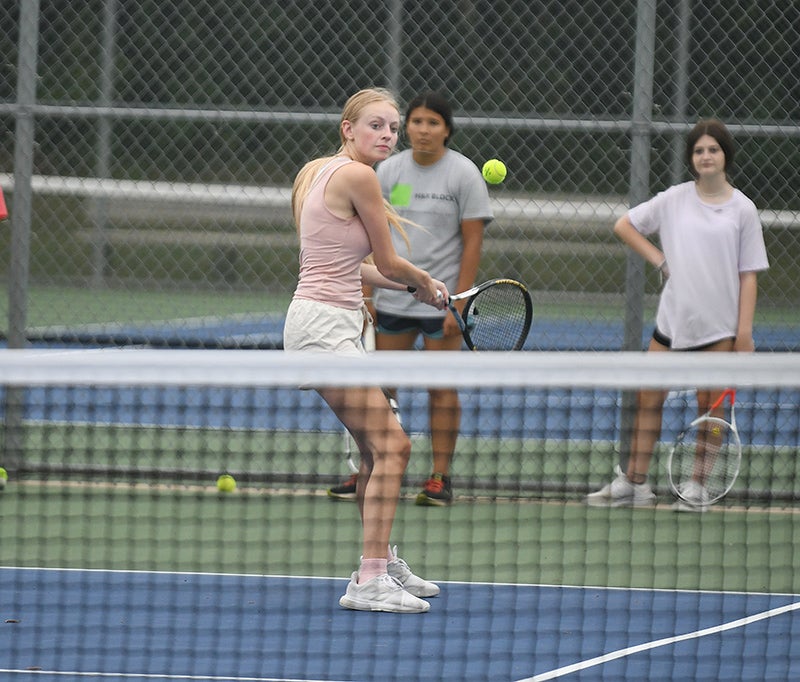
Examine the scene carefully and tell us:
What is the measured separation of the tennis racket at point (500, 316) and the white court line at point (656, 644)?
139cm

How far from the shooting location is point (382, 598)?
430cm

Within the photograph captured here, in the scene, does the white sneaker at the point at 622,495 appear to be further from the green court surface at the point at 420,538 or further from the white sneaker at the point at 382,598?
the white sneaker at the point at 382,598

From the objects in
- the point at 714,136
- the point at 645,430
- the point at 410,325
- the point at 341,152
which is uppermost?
the point at 714,136

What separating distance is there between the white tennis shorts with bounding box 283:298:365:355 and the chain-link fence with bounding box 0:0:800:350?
2.01m

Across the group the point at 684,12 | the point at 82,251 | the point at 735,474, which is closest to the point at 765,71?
the point at 684,12

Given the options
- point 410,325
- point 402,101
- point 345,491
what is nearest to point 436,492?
point 345,491

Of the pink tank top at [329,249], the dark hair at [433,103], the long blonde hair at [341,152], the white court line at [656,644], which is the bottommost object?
the white court line at [656,644]

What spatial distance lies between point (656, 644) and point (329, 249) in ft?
4.64

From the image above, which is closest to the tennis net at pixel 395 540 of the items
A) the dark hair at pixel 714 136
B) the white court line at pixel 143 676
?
the white court line at pixel 143 676

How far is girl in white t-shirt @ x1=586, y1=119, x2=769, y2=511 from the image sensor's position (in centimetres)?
568

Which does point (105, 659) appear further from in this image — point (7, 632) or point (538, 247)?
point (538, 247)

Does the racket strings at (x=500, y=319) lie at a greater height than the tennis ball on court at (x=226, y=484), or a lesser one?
greater

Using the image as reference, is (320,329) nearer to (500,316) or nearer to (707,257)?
(500,316)

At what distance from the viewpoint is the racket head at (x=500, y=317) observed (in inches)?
213
